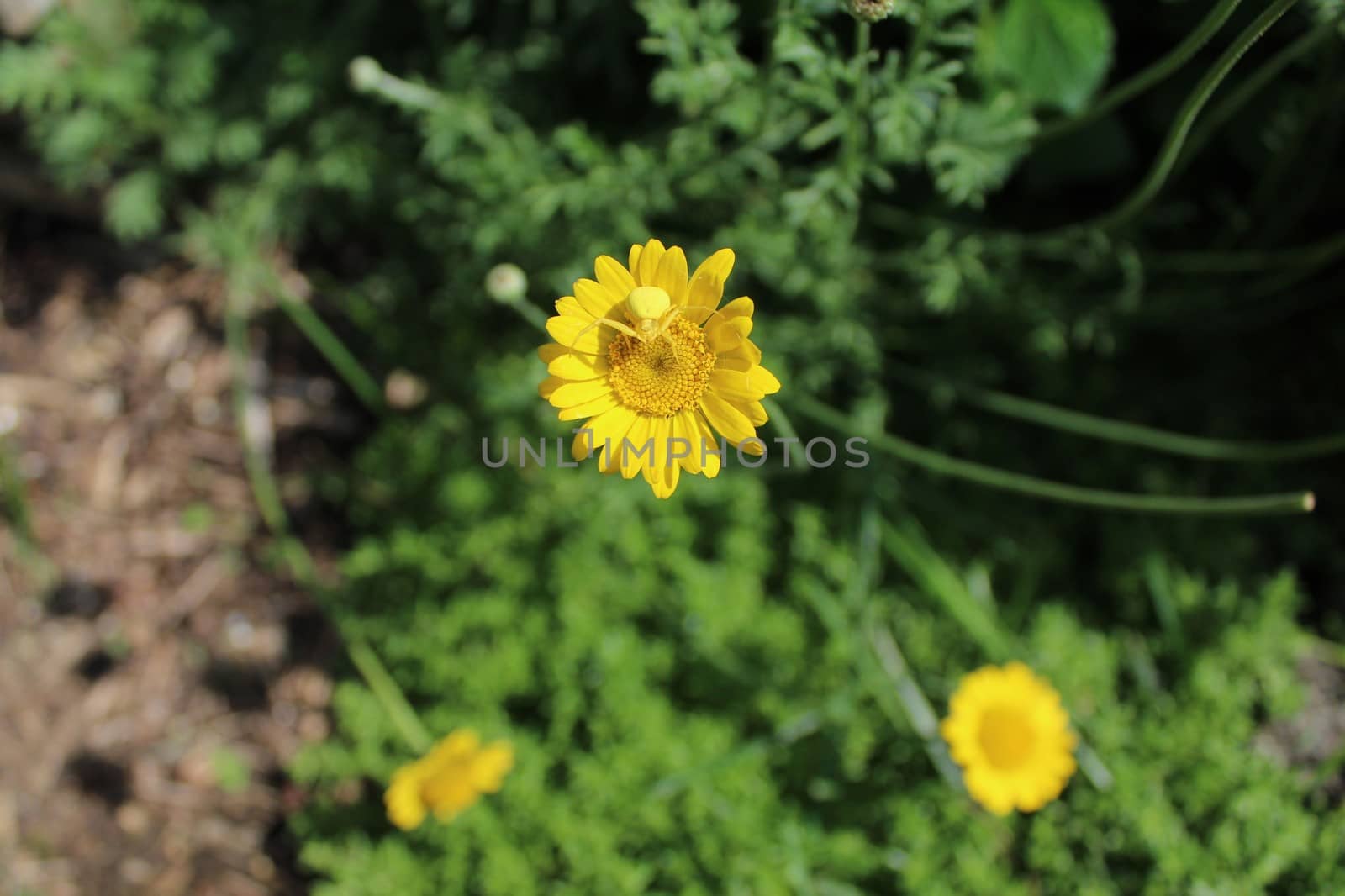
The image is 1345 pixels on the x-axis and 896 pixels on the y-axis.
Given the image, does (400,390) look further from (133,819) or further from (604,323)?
(604,323)

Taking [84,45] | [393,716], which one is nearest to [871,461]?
[393,716]

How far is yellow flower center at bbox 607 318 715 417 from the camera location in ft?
5.36

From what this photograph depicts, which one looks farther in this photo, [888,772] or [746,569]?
[746,569]

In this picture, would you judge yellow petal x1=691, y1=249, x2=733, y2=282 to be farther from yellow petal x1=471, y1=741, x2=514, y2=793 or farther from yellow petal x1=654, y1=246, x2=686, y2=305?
yellow petal x1=471, y1=741, x2=514, y2=793

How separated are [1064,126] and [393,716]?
212 cm

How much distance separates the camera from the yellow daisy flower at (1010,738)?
2236 mm

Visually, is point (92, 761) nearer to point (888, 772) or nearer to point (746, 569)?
point (746, 569)

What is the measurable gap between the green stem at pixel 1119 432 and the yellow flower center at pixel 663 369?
107 cm

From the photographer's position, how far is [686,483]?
2672 mm

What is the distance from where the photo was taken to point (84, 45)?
9.31 ft

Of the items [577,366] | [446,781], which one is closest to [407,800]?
[446,781]

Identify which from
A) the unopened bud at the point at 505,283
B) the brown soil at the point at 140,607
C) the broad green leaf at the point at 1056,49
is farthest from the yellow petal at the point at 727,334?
the brown soil at the point at 140,607

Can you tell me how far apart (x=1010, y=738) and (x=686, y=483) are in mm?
991

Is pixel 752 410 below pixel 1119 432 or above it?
below
